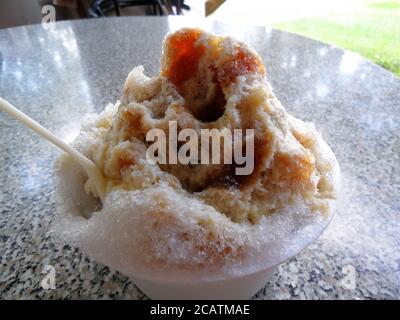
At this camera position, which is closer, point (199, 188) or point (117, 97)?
point (199, 188)

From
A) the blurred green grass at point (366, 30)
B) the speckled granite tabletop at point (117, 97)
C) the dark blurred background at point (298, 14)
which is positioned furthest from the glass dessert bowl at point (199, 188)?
the blurred green grass at point (366, 30)

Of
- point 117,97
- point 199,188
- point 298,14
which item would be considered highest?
point 199,188

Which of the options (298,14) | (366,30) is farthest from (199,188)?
(298,14)

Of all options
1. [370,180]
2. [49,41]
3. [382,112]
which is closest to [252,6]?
[49,41]

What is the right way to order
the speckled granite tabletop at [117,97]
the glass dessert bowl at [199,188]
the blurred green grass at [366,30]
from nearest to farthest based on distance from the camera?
1. the glass dessert bowl at [199,188]
2. the speckled granite tabletop at [117,97]
3. the blurred green grass at [366,30]

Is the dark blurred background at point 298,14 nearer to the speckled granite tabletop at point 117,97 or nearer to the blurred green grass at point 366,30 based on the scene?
the blurred green grass at point 366,30

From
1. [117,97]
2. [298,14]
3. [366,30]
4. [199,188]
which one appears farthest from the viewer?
[298,14]

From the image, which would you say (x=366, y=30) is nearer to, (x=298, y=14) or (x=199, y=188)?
(x=298, y=14)
